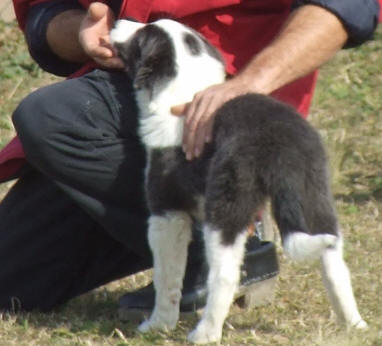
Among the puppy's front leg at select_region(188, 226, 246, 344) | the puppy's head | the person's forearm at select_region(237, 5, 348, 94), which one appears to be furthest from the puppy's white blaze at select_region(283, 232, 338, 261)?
the puppy's head

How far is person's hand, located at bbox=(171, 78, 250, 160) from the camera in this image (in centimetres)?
345

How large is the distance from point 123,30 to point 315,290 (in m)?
1.27

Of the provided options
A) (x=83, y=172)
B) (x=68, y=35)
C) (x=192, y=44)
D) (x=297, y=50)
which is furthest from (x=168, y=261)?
(x=68, y=35)

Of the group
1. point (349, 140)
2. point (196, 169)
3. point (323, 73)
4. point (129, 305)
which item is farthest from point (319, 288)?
point (323, 73)

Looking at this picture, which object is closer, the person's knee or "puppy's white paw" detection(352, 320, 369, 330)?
"puppy's white paw" detection(352, 320, 369, 330)

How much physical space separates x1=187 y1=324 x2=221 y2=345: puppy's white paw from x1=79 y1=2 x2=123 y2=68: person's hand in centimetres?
100

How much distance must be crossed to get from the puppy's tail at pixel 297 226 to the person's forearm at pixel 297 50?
0.46 metres

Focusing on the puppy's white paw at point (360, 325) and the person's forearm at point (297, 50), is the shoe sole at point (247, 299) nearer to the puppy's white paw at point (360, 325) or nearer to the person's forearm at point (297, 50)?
the puppy's white paw at point (360, 325)

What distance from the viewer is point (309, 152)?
3.34m

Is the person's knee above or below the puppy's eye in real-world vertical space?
below

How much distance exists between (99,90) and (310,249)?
1.10 metres

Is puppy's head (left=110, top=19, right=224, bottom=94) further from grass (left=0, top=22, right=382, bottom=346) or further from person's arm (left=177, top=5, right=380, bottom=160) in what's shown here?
grass (left=0, top=22, right=382, bottom=346)

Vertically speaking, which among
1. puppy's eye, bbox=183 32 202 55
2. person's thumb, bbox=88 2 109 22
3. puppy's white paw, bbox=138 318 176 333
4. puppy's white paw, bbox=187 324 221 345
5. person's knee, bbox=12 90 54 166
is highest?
puppy's eye, bbox=183 32 202 55

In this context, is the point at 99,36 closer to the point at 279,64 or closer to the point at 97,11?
the point at 97,11
